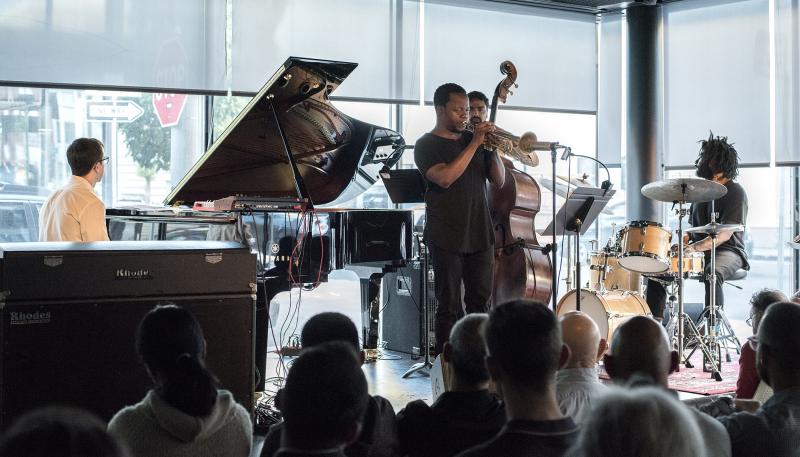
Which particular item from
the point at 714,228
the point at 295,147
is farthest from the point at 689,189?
the point at 295,147

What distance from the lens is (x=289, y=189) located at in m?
5.00

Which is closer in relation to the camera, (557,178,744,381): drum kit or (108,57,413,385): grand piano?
(108,57,413,385): grand piano

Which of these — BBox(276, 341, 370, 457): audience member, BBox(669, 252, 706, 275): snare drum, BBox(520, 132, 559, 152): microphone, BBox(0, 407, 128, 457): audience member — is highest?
BBox(520, 132, 559, 152): microphone

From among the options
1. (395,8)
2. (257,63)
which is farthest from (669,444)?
(395,8)

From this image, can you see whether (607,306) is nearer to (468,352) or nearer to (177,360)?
(468,352)

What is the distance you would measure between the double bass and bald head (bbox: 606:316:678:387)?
270 centimetres

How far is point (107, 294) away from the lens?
3.23m

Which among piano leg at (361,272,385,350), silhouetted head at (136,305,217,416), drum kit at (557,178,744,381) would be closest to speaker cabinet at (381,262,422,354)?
piano leg at (361,272,385,350)

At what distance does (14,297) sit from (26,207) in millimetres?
3537

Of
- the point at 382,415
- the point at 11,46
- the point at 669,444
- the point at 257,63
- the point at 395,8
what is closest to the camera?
the point at 669,444

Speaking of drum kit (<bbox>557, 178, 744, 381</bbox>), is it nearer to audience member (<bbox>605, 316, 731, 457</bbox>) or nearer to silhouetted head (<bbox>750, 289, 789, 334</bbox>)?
silhouetted head (<bbox>750, 289, 789, 334</bbox>)

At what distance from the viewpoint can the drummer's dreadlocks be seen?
6203mm

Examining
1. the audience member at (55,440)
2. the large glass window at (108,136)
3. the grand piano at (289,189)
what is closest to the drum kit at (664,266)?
the grand piano at (289,189)

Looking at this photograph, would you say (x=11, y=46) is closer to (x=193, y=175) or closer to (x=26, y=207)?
(x=26, y=207)
